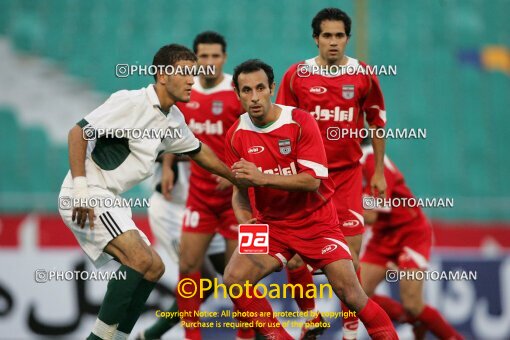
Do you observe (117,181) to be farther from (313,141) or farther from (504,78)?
(504,78)

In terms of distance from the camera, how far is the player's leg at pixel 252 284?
5.81 metres

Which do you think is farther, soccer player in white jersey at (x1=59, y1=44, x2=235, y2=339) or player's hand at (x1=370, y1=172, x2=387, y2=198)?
player's hand at (x1=370, y1=172, x2=387, y2=198)

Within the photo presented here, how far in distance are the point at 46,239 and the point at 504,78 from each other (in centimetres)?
817

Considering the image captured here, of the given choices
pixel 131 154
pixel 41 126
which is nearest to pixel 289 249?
pixel 131 154

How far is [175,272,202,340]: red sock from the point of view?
736cm

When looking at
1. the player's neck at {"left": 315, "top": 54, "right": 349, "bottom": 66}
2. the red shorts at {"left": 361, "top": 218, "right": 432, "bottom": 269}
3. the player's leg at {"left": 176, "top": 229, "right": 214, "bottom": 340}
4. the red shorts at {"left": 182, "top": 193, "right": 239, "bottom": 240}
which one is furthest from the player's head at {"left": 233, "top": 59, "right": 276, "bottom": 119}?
the red shorts at {"left": 361, "top": 218, "right": 432, "bottom": 269}

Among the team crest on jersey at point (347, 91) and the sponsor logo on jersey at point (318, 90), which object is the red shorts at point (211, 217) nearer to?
the sponsor logo on jersey at point (318, 90)

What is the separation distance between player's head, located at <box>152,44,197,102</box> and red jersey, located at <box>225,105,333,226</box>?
0.46m

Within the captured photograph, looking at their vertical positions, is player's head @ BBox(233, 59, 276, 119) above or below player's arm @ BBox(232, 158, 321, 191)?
above

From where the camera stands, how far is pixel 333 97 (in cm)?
666

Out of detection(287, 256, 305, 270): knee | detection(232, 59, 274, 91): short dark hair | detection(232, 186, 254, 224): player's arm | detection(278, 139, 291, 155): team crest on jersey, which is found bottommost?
detection(287, 256, 305, 270): knee

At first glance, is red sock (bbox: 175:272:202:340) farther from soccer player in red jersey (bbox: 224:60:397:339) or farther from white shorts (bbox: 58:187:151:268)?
white shorts (bbox: 58:187:151:268)

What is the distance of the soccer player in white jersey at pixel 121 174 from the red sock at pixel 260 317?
61cm

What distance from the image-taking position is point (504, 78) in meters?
14.2
